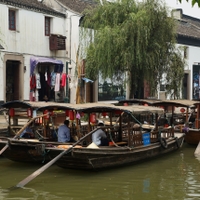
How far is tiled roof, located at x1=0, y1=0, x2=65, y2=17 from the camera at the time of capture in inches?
743

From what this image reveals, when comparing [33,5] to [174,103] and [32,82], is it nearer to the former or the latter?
[32,82]

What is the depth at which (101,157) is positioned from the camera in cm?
1001

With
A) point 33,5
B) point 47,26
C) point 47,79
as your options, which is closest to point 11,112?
point 47,79

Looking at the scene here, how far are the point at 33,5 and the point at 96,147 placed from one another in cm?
1160

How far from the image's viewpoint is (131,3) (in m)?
18.9

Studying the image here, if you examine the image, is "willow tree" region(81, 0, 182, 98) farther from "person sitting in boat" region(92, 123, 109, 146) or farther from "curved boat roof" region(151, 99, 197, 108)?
"person sitting in boat" region(92, 123, 109, 146)

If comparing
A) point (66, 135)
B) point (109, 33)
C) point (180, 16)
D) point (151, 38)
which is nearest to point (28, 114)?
point (66, 135)

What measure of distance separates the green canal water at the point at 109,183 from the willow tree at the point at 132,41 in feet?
23.6

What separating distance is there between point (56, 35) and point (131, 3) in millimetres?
4106

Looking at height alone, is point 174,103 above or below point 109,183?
above

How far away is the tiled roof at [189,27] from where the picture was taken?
3004 centimetres

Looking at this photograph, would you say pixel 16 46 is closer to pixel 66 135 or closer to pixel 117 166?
pixel 66 135

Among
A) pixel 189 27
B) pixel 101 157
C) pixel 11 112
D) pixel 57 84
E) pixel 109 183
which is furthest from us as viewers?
pixel 189 27

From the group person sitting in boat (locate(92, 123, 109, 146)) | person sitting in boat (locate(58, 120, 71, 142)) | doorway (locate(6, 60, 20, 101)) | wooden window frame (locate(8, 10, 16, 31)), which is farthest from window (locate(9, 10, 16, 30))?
person sitting in boat (locate(92, 123, 109, 146))
